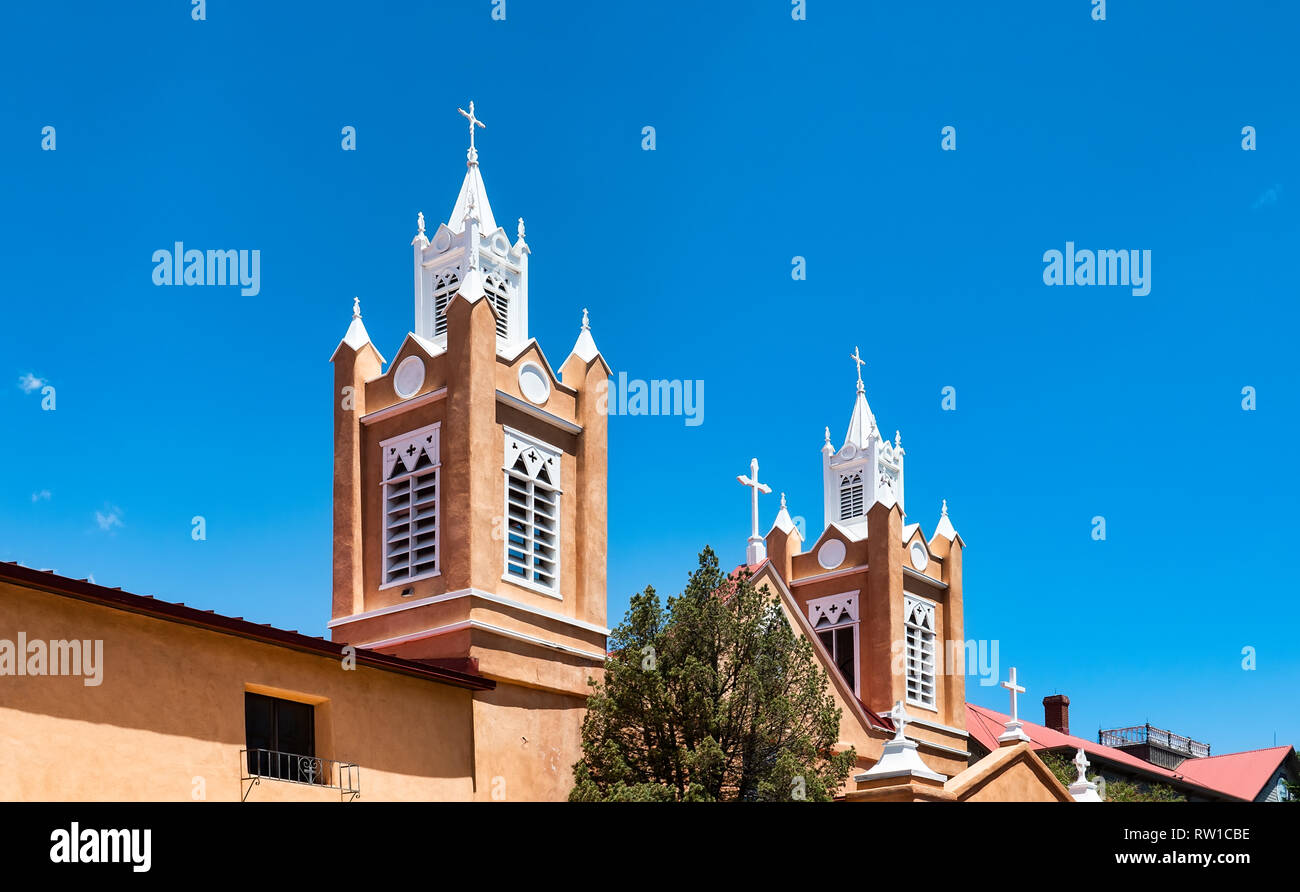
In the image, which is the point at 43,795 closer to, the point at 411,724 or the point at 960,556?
the point at 411,724

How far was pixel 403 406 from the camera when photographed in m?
26.9

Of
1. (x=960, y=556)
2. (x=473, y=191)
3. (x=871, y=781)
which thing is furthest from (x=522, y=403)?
(x=960, y=556)

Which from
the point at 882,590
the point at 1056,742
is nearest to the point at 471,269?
the point at 882,590

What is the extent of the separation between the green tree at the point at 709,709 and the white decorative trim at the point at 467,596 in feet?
3.87

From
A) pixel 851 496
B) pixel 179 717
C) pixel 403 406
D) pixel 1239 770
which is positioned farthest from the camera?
pixel 1239 770

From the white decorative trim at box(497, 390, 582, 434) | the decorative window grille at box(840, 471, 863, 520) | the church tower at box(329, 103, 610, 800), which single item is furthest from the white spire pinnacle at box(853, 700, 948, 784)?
the decorative window grille at box(840, 471, 863, 520)

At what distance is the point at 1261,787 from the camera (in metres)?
64.5

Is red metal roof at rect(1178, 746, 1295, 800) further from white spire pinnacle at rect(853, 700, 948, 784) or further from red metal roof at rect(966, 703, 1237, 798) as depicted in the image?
white spire pinnacle at rect(853, 700, 948, 784)

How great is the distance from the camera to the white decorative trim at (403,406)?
2644cm

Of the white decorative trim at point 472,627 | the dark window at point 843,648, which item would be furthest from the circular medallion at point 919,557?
the white decorative trim at point 472,627

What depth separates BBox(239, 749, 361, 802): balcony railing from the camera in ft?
66.4

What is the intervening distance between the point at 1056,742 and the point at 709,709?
36.1m

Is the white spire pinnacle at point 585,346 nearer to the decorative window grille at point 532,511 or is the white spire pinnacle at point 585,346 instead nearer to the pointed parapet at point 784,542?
the decorative window grille at point 532,511

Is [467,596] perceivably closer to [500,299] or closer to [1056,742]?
[500,299]
